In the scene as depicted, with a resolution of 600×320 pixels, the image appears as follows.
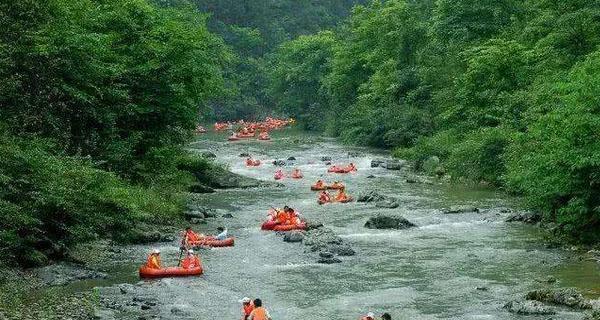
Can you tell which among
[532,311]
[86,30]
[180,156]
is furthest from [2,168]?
[180,156]

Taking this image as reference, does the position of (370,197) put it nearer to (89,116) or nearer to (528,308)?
(89,116)

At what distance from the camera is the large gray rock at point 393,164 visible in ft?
160

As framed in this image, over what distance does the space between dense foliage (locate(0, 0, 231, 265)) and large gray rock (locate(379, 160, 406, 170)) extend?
43.8 ft

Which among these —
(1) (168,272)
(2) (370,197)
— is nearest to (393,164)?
(2) (370,197)

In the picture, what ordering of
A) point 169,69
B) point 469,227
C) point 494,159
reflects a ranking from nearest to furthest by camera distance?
point 469,227 → point 169,69 → point 494,159

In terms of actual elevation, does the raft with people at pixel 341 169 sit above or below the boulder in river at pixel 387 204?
below

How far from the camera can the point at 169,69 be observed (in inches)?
1348

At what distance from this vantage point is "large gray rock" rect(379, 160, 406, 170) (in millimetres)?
48750

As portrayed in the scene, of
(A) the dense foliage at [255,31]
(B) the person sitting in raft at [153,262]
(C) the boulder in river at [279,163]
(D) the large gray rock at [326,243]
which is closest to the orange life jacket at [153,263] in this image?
(B) the person sitting in raft at [153,262]

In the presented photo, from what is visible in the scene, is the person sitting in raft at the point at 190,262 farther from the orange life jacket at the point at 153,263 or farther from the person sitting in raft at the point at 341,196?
the person sitting in raft at the point at 341,196

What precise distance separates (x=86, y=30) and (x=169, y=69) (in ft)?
13.8

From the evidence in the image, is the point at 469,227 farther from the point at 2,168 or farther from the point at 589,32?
the point at 2,168

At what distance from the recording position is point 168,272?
903 inches

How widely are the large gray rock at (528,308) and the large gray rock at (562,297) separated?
1.65 ft
